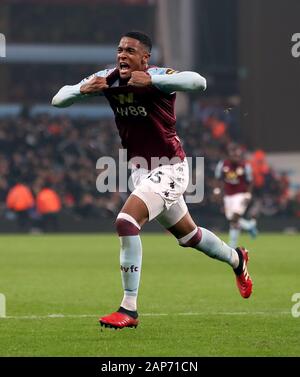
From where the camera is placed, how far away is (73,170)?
111ft

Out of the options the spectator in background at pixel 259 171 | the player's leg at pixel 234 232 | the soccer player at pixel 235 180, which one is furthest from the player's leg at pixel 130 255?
the spectator in background at pixel 259 171

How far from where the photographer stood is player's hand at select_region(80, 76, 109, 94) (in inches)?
384

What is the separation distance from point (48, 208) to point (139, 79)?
21.8 metres

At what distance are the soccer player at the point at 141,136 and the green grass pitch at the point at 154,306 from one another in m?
0.60

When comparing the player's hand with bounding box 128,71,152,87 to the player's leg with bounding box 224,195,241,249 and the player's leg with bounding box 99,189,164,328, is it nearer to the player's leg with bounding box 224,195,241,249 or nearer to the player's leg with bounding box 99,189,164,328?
the player's leg with bounding box 99,189,164,328

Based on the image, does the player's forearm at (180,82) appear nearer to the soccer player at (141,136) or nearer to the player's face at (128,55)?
the soccer player at (141,136)

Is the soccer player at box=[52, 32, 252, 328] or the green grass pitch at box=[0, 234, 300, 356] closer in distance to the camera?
the green grass pitch at box=[0, 234, 300, 356]

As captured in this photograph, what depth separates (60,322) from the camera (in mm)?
10383

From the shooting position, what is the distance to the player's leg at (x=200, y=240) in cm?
1020

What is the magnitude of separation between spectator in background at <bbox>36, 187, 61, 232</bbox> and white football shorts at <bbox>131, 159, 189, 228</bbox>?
20.9 metres

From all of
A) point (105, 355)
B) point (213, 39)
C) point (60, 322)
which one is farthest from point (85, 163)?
point (105, 355)

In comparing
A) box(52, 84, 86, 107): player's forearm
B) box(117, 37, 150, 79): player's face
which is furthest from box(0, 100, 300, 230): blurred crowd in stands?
box(117, 37, 150, 79): player's face
